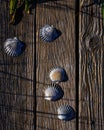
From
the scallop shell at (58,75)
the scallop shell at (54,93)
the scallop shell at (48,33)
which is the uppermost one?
the scallop shell at (48,33)

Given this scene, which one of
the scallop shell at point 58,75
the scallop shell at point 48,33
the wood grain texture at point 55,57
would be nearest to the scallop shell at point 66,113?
the wood grain texture at point 55,57

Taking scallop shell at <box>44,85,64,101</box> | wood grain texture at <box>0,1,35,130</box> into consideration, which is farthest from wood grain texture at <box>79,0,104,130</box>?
wood grain texture at <box>0,1,35,130</box>

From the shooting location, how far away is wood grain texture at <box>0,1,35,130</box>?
2.80 m

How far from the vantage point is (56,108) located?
282 centimetres

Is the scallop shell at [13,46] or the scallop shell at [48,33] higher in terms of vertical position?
the scallop shell at [48,33]

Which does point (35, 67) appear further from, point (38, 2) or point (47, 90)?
point (38, 2)

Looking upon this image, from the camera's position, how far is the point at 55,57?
111 inches

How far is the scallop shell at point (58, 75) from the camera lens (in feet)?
9.15

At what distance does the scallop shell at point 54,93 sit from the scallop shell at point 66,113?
0.06 meters

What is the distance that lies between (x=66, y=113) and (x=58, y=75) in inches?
8.0

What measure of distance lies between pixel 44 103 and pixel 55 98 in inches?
2.5

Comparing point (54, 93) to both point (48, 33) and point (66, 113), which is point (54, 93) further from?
point (48, 33)

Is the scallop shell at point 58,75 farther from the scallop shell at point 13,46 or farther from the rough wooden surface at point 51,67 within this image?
the scallop shell at point 13,46

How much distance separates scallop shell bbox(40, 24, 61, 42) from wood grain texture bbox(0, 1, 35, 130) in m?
0.06
